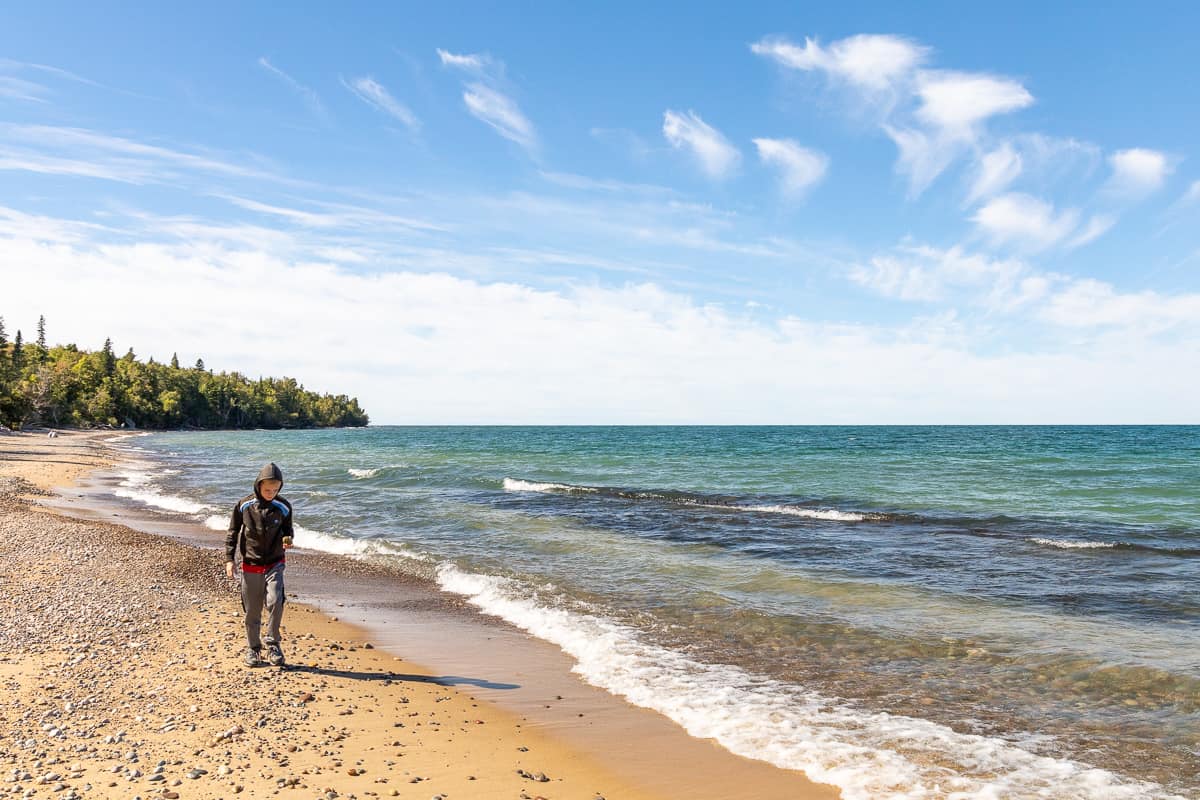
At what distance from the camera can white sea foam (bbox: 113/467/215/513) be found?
78.9 feet

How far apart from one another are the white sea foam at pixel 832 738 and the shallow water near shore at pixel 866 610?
0.03 metres

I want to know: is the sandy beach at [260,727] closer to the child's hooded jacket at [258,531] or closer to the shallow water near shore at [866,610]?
the child's hooded jacket at [258,531]

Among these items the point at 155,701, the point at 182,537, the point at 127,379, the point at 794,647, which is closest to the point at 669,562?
the point at 794,647

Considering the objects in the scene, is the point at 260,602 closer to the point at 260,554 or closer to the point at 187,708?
the point at 260,554

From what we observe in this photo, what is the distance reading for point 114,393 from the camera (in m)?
121

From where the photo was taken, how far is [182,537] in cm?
1775

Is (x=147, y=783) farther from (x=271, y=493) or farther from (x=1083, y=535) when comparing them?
(x=1083, y=535)

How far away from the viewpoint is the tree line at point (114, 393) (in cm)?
8919

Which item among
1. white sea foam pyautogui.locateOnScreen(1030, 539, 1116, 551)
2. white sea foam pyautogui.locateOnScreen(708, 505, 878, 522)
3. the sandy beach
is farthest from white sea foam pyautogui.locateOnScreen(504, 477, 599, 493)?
the sandy beach

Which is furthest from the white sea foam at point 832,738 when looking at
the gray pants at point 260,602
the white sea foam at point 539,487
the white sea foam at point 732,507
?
the white sea foam at point 539,487

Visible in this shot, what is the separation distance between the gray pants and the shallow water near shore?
3694 mm

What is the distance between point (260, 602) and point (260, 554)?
562mm

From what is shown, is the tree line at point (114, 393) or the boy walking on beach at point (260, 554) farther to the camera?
the tree line at point (114, 393)

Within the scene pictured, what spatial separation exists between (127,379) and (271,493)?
147 metres
